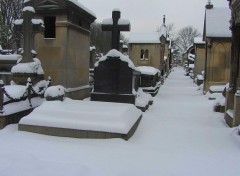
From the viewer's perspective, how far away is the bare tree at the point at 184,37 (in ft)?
338

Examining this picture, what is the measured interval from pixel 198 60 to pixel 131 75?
2076 centimetres

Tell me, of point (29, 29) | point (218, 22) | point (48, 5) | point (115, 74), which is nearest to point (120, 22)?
point (115, 74)

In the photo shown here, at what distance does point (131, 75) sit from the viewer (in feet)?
34.2

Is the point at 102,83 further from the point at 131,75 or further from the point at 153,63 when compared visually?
the point at 153,63

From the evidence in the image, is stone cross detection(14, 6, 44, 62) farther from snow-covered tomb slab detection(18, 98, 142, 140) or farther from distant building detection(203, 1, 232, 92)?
distant building detection(203, 1, 232, 92)

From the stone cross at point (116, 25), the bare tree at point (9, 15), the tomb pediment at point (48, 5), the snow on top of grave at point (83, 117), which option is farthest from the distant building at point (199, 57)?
the snow on top of grave at point (83, 117)

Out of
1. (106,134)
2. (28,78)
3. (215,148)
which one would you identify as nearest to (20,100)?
(28,78)

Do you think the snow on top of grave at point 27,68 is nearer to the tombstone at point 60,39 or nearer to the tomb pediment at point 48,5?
the tombstone at point 60,39

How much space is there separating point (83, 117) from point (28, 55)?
3612mm

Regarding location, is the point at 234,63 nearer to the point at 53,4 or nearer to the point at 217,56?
the point at 53,4

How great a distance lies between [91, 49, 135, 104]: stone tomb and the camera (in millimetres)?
10445

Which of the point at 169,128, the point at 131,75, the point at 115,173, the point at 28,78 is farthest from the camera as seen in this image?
the point at 131,75

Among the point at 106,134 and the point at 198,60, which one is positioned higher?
the point at 198,60

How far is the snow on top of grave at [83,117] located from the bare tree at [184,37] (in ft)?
322
